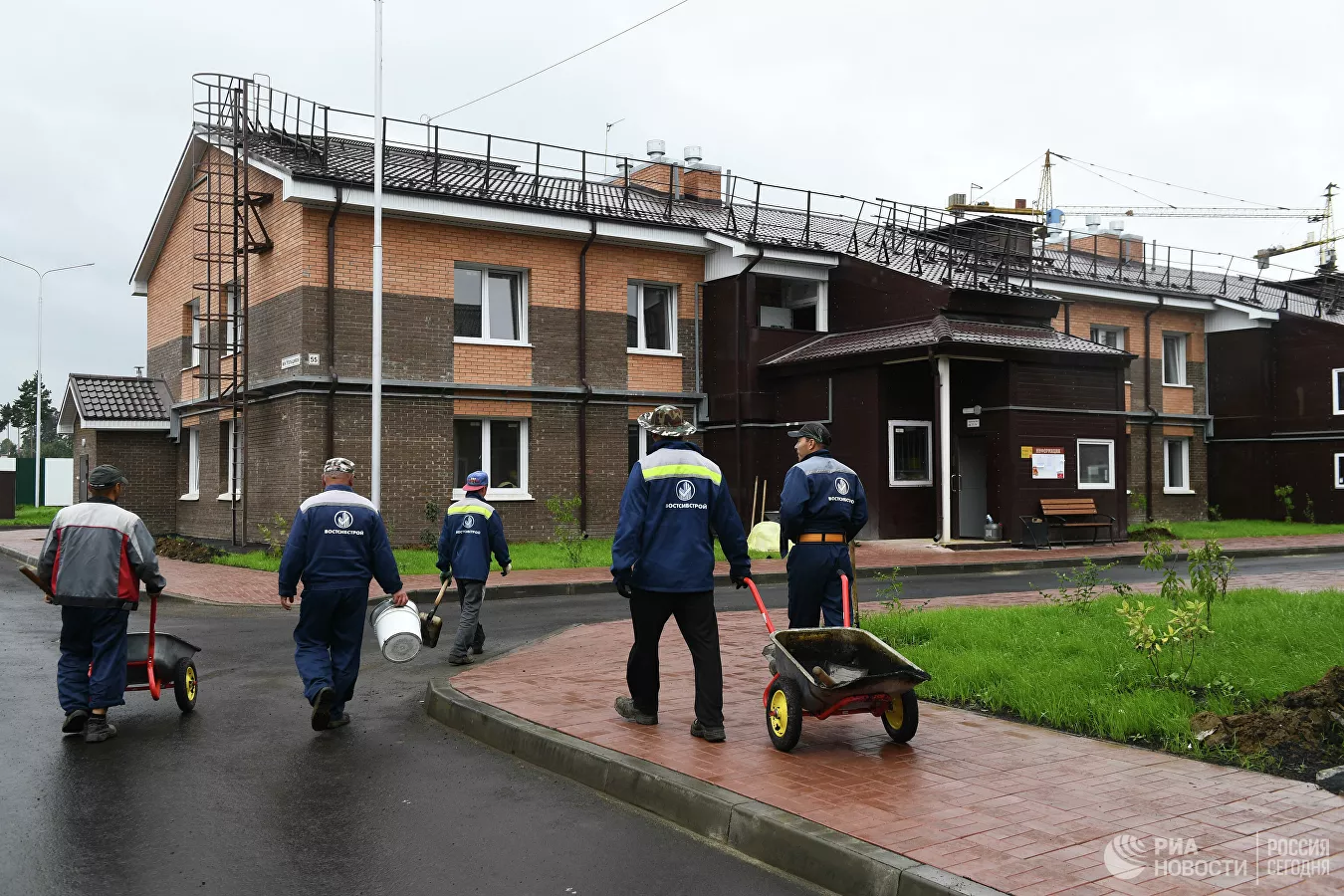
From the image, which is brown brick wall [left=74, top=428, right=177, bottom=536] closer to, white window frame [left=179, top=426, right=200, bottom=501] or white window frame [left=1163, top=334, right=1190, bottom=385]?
white window frame [left=179, top=426, right=200, bottom=501]

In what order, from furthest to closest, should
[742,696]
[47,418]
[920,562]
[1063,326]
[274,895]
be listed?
[47,418]
[1063,326]
[920,562]
[742,696]
[274,895]

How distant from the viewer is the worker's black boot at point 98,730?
22.1 ft

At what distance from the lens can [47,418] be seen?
337 ft

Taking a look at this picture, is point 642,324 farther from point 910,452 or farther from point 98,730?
point 98,730

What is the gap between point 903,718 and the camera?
6.05m

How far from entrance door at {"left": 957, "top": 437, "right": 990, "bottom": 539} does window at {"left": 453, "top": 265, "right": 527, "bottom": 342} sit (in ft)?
31.8

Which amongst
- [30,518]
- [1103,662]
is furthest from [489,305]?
[30,518]

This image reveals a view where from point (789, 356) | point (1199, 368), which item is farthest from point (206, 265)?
point (1199, 368)

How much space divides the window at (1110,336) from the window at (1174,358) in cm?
190

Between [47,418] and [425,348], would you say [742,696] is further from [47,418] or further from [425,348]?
[47,418]

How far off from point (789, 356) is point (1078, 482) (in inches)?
253

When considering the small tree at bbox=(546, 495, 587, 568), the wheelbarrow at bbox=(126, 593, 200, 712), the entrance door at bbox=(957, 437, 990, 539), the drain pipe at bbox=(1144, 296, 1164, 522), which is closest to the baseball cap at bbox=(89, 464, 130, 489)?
the wheelbarrow at bbox=(126, 593, 200, 712)

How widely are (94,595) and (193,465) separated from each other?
20.2m

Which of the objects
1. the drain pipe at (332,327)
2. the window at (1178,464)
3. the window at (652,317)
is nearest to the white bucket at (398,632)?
the drain pipe at (332,327)
